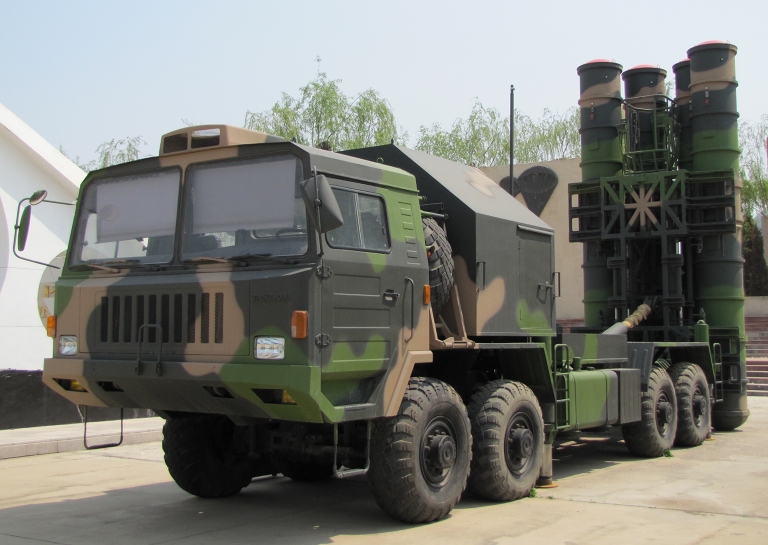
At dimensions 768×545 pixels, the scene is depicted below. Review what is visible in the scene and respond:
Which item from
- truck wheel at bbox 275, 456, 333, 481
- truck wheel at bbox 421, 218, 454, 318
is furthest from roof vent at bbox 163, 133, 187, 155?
truck wheel at bbox 275, 456, 333, 481

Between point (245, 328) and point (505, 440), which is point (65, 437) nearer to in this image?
point (505, 440)

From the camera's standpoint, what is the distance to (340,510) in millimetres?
7156

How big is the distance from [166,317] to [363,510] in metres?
2.43

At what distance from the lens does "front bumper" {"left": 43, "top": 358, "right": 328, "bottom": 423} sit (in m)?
5.51

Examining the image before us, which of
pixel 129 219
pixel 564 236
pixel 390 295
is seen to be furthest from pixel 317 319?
pixel 564 236

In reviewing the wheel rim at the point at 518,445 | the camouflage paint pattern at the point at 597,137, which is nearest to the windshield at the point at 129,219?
the wheel rim at the point at 518,445

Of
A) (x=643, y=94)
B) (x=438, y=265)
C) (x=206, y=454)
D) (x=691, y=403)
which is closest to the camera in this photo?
(x=438, y=265)

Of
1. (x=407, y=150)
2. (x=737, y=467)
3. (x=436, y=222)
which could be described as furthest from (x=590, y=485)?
(x=407, y=150)

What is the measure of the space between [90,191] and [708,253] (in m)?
8.89

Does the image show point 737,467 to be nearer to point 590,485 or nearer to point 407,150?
point 590,485

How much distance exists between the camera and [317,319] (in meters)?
5.61

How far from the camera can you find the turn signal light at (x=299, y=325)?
552cm

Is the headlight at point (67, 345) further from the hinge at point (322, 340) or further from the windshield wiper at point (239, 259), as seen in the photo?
the hinge at point (322, 340)

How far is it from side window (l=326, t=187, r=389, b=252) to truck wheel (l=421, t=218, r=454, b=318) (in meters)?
0.64
